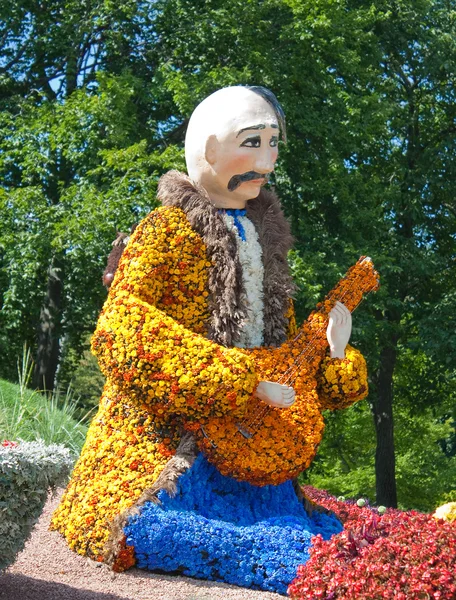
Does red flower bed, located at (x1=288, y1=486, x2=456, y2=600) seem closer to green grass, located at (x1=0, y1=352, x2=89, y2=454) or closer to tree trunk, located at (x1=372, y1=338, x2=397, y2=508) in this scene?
green grass, located at (x1=0, y1=352, x2=89, y2=454)

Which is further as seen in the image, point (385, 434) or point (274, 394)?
point (385, 434)

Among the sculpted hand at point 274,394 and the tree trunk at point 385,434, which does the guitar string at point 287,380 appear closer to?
the sculpted hand at point 274,394

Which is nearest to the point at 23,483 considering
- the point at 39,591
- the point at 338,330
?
the point at 39,591

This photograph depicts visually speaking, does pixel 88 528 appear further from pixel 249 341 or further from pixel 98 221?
pixel 98 221

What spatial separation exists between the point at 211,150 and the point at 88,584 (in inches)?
97.7

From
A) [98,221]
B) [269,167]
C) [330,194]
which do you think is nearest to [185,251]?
[269,167]

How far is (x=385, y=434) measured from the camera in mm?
14992

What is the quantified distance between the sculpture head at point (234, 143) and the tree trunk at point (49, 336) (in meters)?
8.43

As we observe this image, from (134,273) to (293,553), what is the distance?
172 cm

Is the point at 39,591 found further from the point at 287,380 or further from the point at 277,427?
the point at 287,380

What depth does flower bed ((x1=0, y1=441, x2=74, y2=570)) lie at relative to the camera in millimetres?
4059

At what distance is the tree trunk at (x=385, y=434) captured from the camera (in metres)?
14.7

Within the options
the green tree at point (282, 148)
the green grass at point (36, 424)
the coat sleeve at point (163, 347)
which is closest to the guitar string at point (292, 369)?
the coat sleeve at point (163, 347)

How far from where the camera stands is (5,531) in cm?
410
